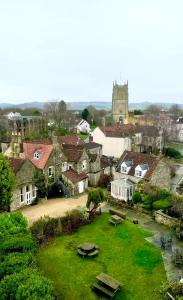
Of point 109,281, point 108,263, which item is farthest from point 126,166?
point 109,281

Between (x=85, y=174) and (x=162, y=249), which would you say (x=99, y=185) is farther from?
(x=162, y=249)

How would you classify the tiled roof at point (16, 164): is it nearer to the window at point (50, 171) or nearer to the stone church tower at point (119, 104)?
the window at point (50, 171)

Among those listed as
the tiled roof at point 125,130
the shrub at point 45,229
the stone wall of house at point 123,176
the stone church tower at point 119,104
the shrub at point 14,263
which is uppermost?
the stone church tower at point 119,104

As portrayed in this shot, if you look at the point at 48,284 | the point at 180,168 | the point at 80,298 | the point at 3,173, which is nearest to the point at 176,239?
the point at 80,298

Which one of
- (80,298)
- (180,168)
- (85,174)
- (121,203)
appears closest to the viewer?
(80,298)

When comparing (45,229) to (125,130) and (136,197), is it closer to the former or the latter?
(136,197)

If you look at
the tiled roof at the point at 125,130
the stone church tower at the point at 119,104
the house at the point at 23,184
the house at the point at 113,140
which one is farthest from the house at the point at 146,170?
the stone church tower at the point at 119,104
